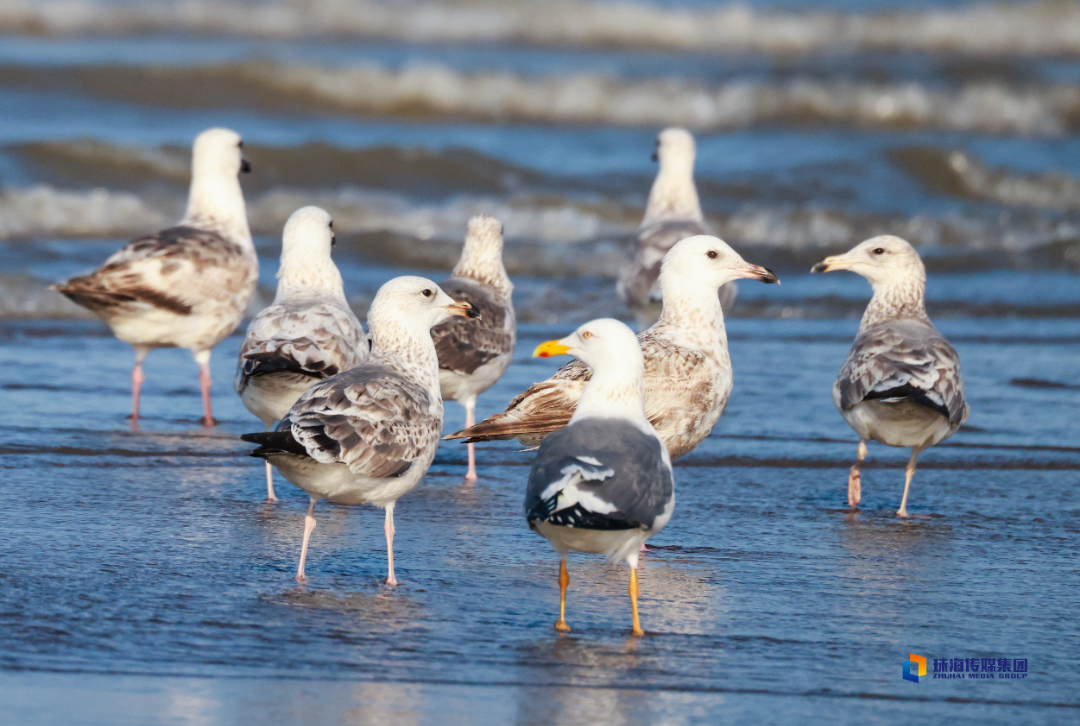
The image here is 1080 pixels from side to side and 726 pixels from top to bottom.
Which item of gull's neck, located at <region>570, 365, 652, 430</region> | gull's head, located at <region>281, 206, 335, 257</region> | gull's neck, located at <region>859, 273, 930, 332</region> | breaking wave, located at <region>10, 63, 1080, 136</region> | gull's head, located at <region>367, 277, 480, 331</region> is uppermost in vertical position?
breaking wave, located at <region>10, 63, 1080, 136</region>

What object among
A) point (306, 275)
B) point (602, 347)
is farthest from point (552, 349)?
point (306, 275)

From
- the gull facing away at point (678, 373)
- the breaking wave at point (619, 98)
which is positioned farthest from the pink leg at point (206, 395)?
the breaking wave at point (619, 98)

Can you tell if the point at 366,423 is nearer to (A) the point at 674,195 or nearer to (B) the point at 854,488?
(B) the point at 854,488

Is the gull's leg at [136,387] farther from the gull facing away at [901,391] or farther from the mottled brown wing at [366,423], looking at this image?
the gull facing away at [901,391]

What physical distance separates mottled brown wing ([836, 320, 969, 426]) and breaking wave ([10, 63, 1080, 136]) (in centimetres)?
1649

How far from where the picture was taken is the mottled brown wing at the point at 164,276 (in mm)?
8359

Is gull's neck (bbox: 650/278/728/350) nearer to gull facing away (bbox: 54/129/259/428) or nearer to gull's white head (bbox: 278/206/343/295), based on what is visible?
gull's white head (bbox: 278/206/343/295)

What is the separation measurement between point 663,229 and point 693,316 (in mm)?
3854

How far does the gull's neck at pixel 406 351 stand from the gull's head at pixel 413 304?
0.11 ft

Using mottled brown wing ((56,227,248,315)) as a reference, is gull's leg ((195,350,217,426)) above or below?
below

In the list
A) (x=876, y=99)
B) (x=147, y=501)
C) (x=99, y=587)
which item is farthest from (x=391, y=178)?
(x=99, y=587)

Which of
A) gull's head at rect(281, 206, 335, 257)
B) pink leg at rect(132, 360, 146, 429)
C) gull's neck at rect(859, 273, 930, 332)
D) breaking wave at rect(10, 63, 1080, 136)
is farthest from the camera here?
breaking wave at rect(10, 63, 1080, 136)
